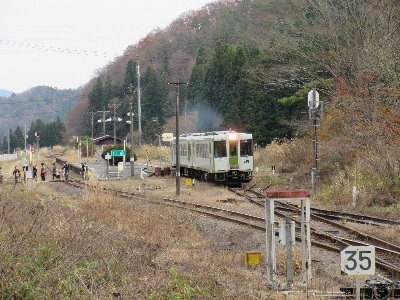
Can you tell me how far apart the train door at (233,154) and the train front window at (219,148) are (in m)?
0.27

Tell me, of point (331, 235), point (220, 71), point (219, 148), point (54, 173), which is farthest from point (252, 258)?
point (220, 71)

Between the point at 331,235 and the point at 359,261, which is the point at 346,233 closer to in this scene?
the point at 331,235

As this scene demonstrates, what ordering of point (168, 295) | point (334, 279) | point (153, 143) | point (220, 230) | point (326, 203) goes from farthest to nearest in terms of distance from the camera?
point (153, 143)
point (326, 203)
point (220, 230)
point (334, 279)
point (168, 295)

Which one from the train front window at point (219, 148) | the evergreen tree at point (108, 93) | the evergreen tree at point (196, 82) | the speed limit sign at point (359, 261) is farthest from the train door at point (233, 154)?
the evergreen tree at point (108, 93)

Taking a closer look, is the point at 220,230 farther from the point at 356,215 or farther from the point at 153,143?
the point at 153,143

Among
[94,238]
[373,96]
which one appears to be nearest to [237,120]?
[373,96]

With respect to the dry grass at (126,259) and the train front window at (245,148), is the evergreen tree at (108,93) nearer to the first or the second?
the train front window at (245,148)

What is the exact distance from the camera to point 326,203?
70.7 ft

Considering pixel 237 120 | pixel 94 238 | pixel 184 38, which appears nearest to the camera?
pixel 94 238

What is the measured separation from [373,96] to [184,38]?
68.1 m

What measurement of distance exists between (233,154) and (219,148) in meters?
0.69

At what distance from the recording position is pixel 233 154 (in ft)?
96.6

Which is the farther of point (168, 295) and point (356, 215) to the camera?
point (356, 215)

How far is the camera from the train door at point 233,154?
2927cm
